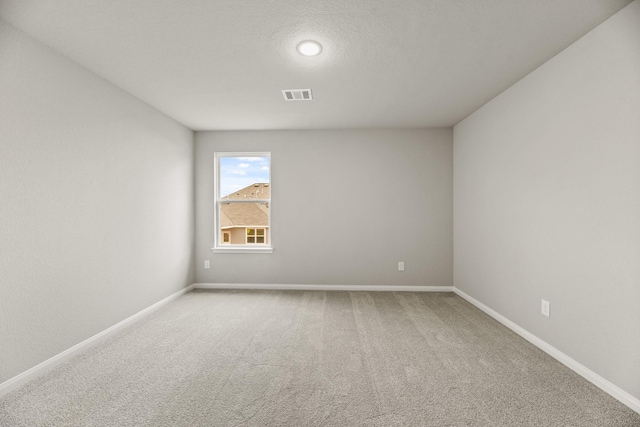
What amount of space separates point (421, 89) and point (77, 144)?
3185mm

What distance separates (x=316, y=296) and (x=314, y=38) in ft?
10.4

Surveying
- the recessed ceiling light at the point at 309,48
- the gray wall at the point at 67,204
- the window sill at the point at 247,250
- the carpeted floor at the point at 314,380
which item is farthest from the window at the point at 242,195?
the recessed ceiling light at the point at 309,48

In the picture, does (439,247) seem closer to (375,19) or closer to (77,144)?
(375,19)

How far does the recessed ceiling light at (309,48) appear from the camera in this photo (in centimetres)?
220

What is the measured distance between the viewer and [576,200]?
2.23m

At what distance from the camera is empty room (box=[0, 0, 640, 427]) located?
1834 mm

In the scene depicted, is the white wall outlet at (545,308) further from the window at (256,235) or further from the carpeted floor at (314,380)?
the window at (256,235)

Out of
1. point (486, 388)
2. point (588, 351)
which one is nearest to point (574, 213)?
point (588, 351)

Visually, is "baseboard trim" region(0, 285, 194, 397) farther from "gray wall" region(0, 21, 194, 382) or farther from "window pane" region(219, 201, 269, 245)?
"window pane" region(219, 201, 269, 245)

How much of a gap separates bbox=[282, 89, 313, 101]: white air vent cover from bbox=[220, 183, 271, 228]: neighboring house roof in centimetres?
166

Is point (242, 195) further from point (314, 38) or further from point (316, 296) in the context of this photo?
point (314, 38)

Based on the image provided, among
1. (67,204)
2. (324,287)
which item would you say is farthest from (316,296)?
(67,204)

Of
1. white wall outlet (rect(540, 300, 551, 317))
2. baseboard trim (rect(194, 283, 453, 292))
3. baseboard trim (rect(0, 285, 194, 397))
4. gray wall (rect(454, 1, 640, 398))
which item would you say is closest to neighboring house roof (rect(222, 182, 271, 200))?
baseboard trim (rect(194, 283, 453, 292))

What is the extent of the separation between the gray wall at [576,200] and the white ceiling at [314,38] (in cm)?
27
